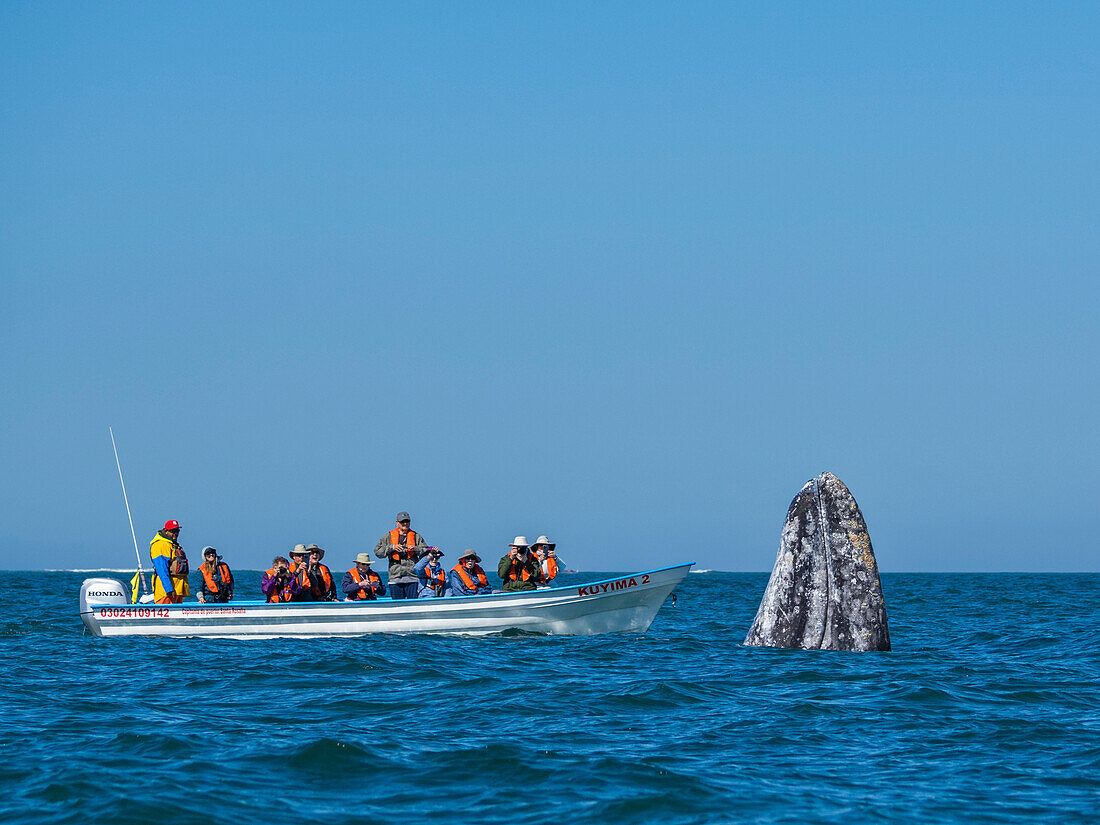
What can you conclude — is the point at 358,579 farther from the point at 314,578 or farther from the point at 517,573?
the point at 517,573

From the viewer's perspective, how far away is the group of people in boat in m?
23.0

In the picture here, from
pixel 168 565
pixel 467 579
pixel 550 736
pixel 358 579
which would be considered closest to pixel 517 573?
pixel 467 579

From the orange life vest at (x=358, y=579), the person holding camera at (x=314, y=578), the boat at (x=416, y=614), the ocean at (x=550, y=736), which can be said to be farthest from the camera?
the orange life vest at (x=358, y=579)

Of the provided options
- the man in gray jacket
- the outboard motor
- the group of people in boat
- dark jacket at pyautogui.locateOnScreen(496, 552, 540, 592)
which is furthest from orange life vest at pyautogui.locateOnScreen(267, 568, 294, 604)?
dark jacket at pyautogui.locateOnScreen(496, 552, 540, 592)

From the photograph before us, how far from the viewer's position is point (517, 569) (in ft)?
75.9

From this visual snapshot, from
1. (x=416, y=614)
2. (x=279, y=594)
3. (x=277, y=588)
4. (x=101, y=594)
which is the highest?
(x=101, y=594)

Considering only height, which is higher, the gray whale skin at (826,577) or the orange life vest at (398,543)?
the orange life vest at (398,543)

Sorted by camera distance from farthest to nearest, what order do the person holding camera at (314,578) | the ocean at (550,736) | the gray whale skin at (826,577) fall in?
the person holding camera at (314,578)
the gray whale skin at (826,577)
the ocean at (550,736)

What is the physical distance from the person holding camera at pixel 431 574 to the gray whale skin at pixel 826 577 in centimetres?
903

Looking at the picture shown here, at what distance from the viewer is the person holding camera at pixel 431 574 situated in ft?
75.5

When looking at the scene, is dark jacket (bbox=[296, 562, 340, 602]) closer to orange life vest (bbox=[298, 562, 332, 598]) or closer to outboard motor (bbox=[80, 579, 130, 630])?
orange life vest (bbox=[298, 562, 332, 598])

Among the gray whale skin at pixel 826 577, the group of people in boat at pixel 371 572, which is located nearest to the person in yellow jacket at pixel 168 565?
the group of people in boat at pixel 371 572

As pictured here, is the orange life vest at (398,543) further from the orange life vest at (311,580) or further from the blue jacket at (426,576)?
the orange life vest at (311,580)

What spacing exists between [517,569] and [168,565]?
705cm
